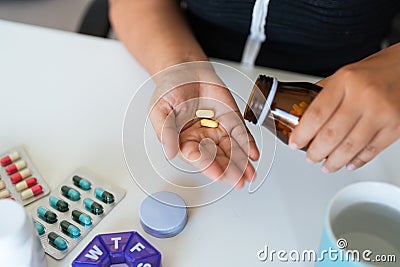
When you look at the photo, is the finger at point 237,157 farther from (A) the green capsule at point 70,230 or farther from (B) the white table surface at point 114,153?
(A) the green capsule at point 70,230

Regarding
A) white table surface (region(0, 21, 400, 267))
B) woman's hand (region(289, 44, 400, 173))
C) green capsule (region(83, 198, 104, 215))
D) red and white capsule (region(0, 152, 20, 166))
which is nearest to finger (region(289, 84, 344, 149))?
woman's hand (region(289, 44, 400, 173))

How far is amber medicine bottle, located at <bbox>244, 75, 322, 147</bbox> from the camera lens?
0.54 meters

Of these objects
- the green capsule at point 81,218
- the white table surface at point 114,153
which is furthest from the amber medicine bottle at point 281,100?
the green capsule at point 81,218

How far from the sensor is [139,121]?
0.68 metres

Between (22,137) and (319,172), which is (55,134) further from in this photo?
(319,172)

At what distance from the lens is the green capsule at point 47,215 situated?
58cm

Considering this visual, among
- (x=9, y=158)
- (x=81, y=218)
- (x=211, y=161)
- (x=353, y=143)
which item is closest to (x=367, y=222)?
(x=353, y=143)

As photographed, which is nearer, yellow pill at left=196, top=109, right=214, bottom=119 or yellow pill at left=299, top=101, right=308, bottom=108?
yellow pill at left=299, top=101, right=308, bottom=108

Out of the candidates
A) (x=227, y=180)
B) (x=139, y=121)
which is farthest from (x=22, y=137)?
(x=227, y=180)

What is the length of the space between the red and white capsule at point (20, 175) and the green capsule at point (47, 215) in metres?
0.05

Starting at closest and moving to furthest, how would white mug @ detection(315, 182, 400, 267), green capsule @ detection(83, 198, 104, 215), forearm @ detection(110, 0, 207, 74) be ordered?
1. white mug @ detection(315, 182, 400, 267)
2. green capsule @ detection(83, 198, 104, 215)
3. forearm @ detection(110, 0, 207, 74)

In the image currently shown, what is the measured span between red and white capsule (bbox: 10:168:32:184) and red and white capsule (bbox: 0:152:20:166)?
2cm

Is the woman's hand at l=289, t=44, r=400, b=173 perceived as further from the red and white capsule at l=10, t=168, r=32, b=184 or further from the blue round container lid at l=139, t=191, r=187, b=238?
the red and white capsule at l=10, t=168, r=32, b=184

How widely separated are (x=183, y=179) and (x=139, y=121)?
0.32 ft
